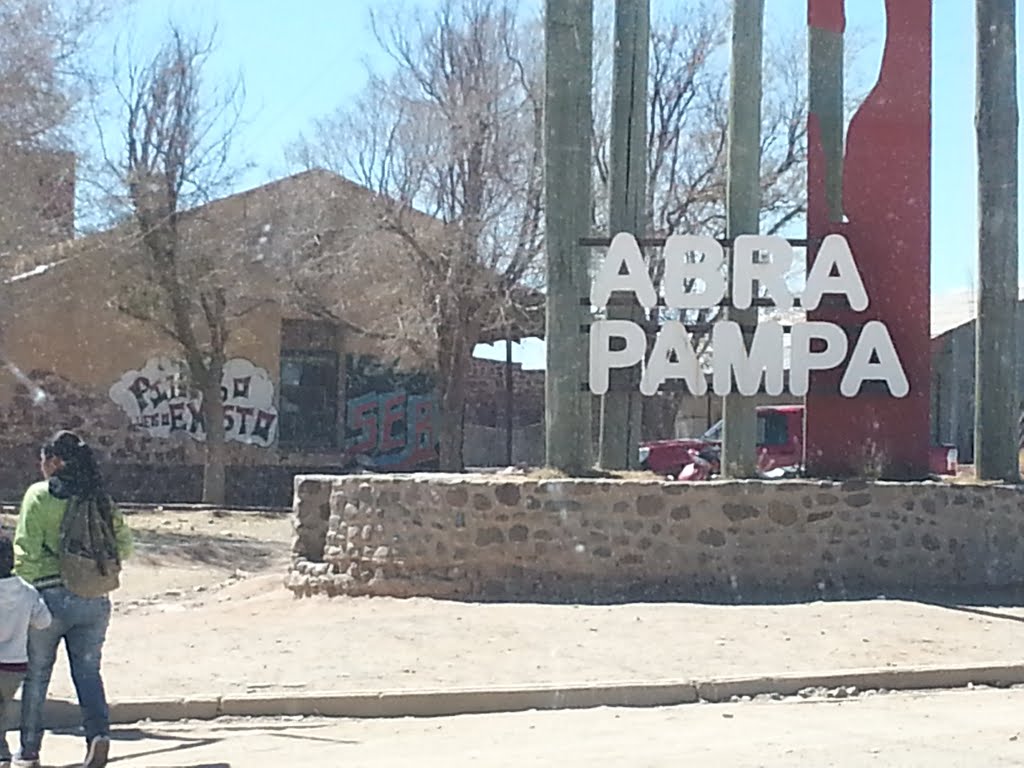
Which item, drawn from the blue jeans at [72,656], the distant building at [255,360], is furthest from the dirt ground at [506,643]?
the distant building at [255,360]

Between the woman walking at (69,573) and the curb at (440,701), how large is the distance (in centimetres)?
173

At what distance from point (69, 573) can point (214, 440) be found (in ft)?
75.1

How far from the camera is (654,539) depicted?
1402 centimetres

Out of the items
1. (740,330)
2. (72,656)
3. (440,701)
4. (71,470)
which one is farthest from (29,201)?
(72,656)

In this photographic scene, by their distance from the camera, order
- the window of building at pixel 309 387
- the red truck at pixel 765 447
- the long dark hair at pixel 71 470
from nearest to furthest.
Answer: the long dark hair at pixel 71 470
the red truck at pixel 765 447
the window of building at pixel 309 387

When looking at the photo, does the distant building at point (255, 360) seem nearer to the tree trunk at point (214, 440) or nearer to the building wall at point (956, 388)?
the tree trunk at point (214, 440)

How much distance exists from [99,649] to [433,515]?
6.34m

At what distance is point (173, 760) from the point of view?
331 inches

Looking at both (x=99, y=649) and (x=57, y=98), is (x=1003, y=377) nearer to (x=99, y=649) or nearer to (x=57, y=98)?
(x=99, y=649)

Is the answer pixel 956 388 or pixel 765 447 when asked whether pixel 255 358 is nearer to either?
pixel 765 447

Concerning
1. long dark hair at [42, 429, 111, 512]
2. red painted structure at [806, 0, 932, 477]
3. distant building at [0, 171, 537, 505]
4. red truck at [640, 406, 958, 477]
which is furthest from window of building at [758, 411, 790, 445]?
long dark hair at [42, 429, 111, 512]

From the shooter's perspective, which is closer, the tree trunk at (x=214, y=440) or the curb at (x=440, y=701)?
the curb at (x=440, y=701)

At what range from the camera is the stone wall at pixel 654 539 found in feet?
45.9

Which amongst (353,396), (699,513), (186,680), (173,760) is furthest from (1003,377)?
(353,396)
